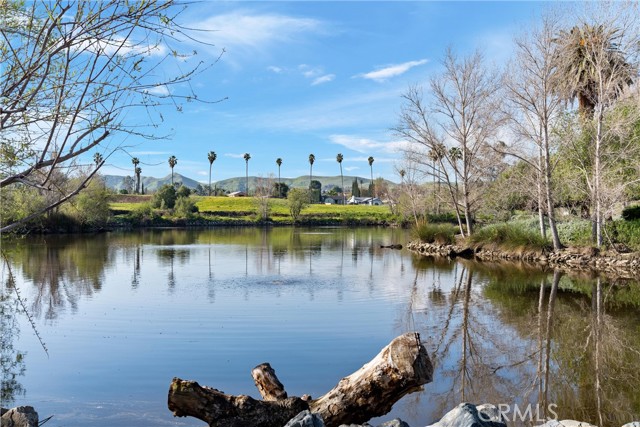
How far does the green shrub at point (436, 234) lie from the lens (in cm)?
3897

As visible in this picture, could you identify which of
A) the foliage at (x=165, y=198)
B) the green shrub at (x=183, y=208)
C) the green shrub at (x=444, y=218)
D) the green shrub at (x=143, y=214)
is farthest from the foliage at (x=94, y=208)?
the green shrub at (x=444, y=218)

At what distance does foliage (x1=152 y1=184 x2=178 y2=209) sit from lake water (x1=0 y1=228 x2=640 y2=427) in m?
68.9

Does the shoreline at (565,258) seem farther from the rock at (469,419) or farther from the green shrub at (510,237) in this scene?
the rock at (469,419)

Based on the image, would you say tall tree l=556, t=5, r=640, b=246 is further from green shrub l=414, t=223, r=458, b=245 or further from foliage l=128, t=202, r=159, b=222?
foliage l=128, t=202, r=159, b=222

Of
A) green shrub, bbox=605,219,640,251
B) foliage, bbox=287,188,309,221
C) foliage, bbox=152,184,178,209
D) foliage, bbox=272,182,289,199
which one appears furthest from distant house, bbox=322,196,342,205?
green shrub, bbox=605,219,640,251

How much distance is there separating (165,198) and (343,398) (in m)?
90.3

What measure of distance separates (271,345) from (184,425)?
423 centimetres

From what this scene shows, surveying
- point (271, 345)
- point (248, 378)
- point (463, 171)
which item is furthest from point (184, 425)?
point (463, 171)

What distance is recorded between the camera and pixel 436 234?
131 ft

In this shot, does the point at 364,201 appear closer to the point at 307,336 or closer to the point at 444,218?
the point at 444,218

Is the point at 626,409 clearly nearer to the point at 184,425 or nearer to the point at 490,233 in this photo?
the point at 184,425

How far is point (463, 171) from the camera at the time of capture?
126ft

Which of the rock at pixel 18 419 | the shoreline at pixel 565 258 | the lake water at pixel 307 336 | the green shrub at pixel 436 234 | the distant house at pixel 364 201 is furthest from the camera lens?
the distant house at pixel 364 201

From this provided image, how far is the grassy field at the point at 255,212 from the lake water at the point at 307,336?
68287 mm
